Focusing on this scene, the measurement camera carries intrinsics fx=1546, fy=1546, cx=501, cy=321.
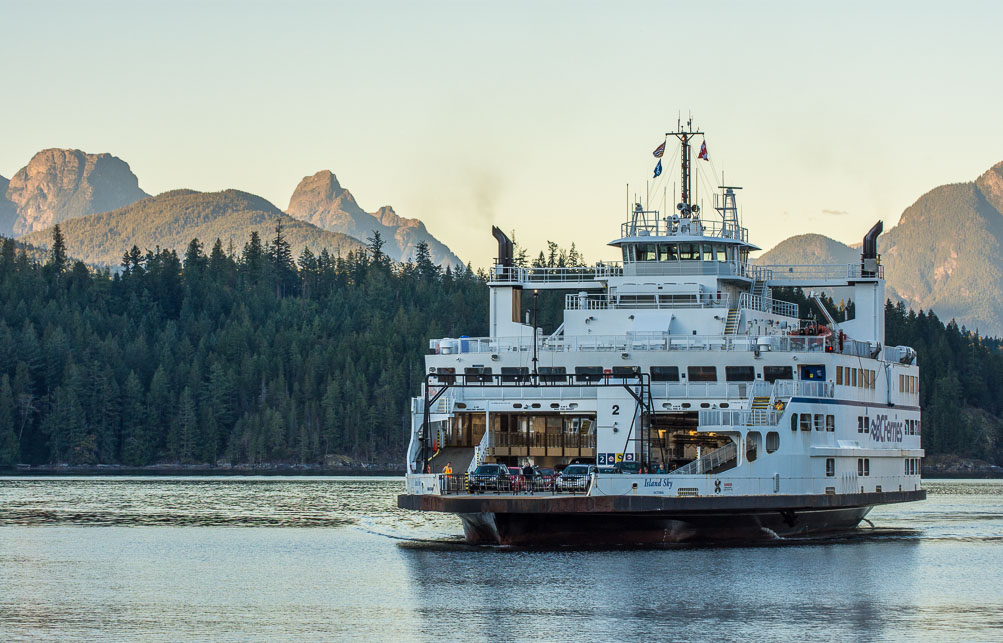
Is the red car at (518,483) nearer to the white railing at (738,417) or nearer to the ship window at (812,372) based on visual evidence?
the white railing at (738,417)

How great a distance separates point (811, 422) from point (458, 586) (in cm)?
1646

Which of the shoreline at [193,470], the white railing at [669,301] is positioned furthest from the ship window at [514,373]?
the shoreline at [193,470]

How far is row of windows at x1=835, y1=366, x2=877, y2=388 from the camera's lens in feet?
192

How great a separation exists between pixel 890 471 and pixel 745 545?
11655 millimetres

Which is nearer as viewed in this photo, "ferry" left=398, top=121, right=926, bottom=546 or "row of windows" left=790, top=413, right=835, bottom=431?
"ferry" left=398, top=121, right=926, bottom=546

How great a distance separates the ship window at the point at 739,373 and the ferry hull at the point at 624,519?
5.33 meters

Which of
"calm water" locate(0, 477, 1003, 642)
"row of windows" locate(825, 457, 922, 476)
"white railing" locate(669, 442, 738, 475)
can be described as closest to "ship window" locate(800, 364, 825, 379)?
"row of windows" locate(825, 457, 922, 476)

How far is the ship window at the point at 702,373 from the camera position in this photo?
191 feet

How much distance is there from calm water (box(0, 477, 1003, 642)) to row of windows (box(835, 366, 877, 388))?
612 cm

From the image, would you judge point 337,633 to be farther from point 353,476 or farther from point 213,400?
point 213,400

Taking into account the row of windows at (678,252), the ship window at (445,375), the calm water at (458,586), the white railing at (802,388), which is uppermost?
the row of windows at (678,252)

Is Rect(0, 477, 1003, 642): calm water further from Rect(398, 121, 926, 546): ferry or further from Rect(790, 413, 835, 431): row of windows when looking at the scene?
Rect(790, 413, 835, 431): row of windows

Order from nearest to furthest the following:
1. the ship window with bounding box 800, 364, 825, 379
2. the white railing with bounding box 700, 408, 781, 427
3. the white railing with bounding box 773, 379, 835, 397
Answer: the white railing with bounding box 700, 408, 781, 427 < the white railing with bounding box 773, 379, 835, 397 < the ship window with bounding box 800, 364, 825, 379

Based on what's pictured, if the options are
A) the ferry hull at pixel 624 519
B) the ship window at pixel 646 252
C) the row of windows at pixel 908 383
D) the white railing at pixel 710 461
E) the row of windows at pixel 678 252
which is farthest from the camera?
the row of windows at pixel 908 383
